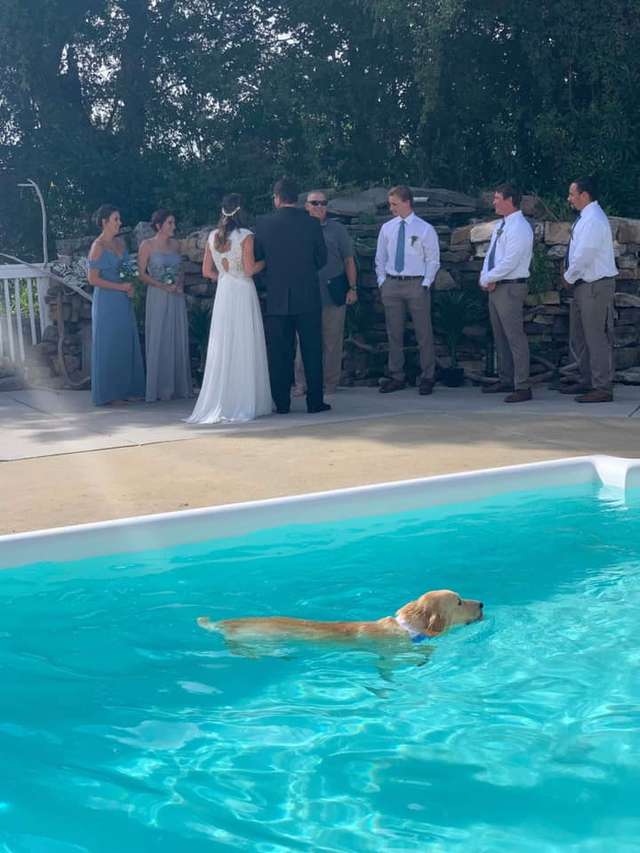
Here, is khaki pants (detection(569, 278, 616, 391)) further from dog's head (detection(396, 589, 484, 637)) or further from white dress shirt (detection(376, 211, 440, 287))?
dog's head (detection(396, 589, 484, 637))

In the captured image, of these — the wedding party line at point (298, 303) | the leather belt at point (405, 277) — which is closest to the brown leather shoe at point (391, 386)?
the wedding party line at point (298, 303)

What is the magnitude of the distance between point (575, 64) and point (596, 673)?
10624mm

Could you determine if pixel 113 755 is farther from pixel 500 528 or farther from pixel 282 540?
pixel 500 528

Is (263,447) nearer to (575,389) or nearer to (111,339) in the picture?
(111,339)

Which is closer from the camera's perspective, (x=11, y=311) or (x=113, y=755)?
(x=113, y=755)

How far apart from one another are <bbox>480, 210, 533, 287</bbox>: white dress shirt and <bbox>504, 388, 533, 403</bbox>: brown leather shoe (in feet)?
3.19

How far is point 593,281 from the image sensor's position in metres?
9.20

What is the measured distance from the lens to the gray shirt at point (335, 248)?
9.91 meters

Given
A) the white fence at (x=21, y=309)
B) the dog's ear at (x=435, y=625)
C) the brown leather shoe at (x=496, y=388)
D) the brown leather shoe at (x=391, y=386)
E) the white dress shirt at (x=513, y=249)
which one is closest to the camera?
the dog's ear at (x=435, y=625)

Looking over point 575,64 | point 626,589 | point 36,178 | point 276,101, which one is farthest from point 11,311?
point 626,589

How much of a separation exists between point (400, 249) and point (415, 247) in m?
0.13

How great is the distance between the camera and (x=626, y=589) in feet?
16.3

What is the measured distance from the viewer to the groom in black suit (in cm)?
893

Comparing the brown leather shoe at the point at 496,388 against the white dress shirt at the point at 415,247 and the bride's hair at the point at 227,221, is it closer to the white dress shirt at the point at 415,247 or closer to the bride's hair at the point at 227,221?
the white dress shirt at the point at 415,247
